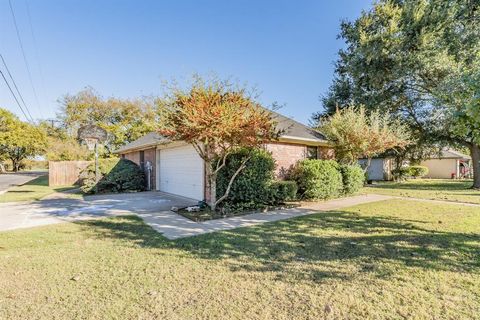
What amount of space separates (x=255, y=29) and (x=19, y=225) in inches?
515

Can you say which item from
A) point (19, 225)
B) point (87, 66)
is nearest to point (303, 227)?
point (19, 225)

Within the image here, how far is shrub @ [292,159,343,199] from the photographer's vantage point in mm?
10703

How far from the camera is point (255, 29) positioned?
1412 centimetres

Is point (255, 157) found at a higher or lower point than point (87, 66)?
lower

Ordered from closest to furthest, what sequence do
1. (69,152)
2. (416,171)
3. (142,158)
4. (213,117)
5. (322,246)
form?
1. (322,246)
2. (213,117)
3. (142,158)
4. (416,171)
5. (69,152)

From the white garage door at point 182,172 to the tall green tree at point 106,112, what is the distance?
19.2 m

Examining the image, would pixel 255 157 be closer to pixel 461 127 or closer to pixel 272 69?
pixel 461 127

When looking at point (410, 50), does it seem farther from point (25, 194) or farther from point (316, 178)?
point (25, 194)

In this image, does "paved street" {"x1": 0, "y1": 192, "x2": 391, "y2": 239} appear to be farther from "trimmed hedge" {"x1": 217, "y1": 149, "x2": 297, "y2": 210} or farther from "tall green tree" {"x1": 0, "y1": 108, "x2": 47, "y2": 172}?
"tall green tree" {"x1": 0, "y1": 108, "x2": 47, "y2": 172}

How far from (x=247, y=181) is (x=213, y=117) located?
10.0 ft

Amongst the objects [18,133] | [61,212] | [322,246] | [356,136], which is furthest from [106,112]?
[322,246]

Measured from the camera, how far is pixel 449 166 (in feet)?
100

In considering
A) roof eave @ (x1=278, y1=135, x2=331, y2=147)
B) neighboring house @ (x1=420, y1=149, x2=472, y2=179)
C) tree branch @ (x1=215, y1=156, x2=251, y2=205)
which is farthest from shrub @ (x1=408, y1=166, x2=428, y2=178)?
tree branch @ (x1=215, y1=156, x2=251, y2=205)

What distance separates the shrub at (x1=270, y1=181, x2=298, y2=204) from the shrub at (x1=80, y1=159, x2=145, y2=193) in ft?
30.3
